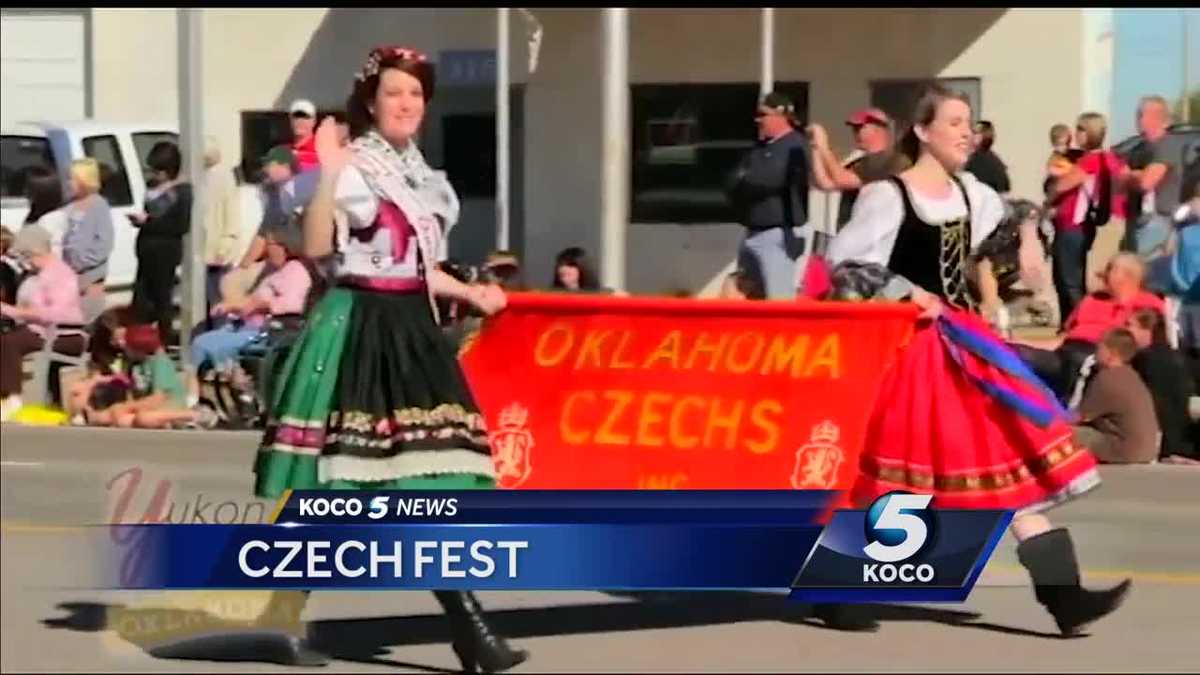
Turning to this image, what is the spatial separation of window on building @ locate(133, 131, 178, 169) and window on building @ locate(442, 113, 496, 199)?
57.2 inches

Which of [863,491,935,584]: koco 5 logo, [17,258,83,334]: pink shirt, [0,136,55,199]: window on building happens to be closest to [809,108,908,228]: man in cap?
[863,491,935,584]: koco 5 logo

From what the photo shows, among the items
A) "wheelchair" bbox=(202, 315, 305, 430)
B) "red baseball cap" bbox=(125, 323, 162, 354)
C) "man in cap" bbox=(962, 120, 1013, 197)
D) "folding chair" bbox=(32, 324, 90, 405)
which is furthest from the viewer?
"red baseball cap" bbox=(125, 323, 162, 354)

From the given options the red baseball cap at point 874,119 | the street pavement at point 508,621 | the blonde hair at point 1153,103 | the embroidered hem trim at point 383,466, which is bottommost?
the street pavement at point 508,621

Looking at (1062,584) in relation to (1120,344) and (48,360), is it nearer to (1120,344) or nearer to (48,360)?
(1120,344)

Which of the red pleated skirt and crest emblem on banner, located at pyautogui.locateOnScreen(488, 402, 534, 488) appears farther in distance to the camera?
the red pleated skirt

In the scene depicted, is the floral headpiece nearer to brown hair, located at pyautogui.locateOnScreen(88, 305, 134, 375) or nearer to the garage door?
the garage door

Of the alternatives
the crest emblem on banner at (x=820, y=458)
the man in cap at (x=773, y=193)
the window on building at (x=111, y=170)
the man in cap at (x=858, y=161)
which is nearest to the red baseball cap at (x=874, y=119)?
the man in cap at (x=858, y=161)

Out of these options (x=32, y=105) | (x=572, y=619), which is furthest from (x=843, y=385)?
(x=32, y=105)

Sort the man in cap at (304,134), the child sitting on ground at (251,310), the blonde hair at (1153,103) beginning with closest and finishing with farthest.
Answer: the man in cap at (304,134), the child sitting on ground at (251,310), the blonde hair at (1153,103)

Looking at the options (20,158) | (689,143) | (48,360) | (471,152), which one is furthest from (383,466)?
(689,143)

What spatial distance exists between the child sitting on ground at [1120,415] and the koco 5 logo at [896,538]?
313 cm

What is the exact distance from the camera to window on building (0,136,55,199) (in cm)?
1046

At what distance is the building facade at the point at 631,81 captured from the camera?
9.42 meters

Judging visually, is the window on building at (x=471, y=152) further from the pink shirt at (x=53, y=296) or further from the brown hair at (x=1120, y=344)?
the brown hair at (x=1120, y=344)
